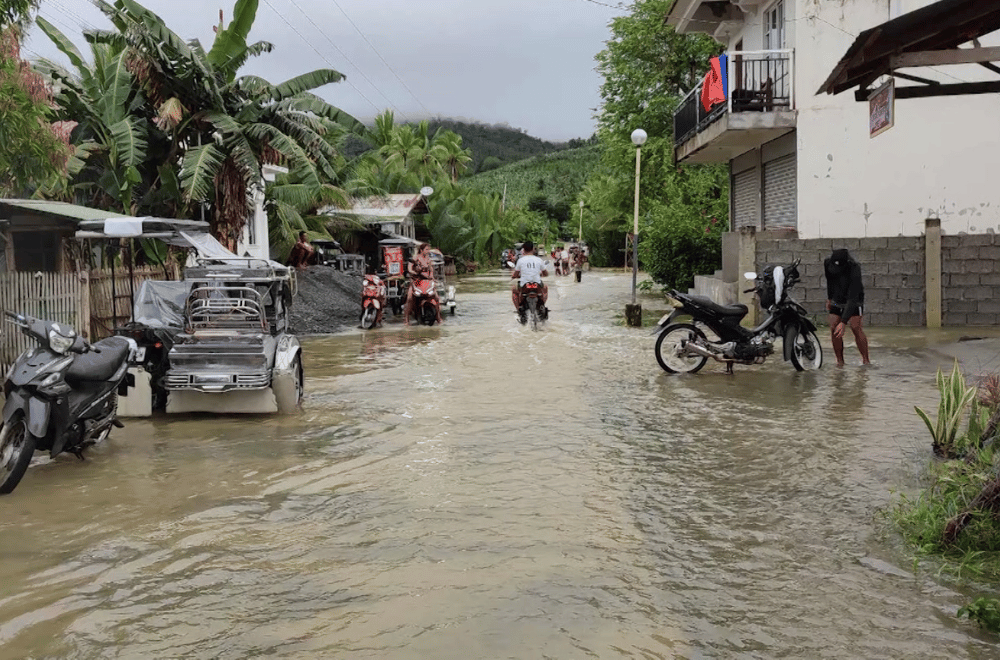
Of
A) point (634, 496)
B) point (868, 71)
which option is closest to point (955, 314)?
point (868, 71)

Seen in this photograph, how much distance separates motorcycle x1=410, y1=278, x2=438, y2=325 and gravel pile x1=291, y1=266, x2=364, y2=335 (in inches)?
61.9

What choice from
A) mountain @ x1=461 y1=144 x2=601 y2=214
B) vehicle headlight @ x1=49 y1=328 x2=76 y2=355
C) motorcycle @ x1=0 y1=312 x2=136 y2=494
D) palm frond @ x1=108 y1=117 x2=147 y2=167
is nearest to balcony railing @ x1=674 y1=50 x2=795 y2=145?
palm frond @ x1=108 y1=117 x2=147 y2=167

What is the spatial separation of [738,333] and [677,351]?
821 mm

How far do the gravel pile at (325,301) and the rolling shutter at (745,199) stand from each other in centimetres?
944

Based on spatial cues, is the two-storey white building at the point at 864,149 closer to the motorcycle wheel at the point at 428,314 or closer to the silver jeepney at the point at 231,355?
the motorcycle wheel at the point at 428,314

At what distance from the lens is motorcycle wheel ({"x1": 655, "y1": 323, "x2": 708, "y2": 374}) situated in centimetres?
1272

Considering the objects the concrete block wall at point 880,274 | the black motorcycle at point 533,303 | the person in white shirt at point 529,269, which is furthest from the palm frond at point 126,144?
the concrete block wall at point 880,274

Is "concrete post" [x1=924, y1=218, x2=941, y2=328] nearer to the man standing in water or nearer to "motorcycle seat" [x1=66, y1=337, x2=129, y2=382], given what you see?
the man standing in water

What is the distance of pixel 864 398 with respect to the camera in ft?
34.8

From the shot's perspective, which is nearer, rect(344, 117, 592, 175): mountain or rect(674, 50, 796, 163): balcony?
rect(674, 50, 796, 163): balcony

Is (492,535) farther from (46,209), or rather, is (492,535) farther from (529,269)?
(529,269)

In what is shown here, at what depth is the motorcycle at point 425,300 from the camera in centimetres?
2016

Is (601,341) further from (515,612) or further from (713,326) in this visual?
(515,612)

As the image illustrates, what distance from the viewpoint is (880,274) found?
684 inches
